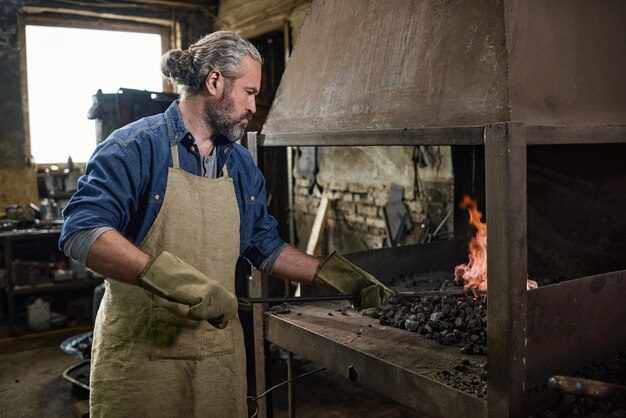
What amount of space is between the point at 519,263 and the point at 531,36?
2.73ft

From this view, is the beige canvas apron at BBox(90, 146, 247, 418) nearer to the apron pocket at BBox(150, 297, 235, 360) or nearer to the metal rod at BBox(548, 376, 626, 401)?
the apron pocket at BBox(150, 297, 235, 360)

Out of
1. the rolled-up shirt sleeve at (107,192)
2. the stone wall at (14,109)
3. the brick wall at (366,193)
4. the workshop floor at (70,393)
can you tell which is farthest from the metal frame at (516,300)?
the stone wall at (14,109)

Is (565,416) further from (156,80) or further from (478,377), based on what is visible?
(156,80)

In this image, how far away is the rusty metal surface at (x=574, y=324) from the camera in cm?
189

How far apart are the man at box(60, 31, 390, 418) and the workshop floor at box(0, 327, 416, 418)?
179cm

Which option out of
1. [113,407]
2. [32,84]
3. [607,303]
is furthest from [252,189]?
[32,84]

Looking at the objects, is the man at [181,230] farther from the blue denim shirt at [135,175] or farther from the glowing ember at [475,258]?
the glowing ember at [475,258]

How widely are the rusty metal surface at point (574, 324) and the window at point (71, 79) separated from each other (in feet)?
21.3

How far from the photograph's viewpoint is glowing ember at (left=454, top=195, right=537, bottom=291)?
324cm

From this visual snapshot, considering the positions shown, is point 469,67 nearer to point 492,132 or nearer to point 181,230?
point 492,132

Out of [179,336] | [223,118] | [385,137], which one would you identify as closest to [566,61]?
[385,137]

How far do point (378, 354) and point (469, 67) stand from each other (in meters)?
1.14

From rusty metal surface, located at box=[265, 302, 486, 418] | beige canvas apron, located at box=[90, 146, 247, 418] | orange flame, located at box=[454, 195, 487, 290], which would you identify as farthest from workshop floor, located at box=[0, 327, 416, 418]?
beige canvas apron, located at box=[90, 146, 247, 418]

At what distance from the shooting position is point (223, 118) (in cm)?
228
